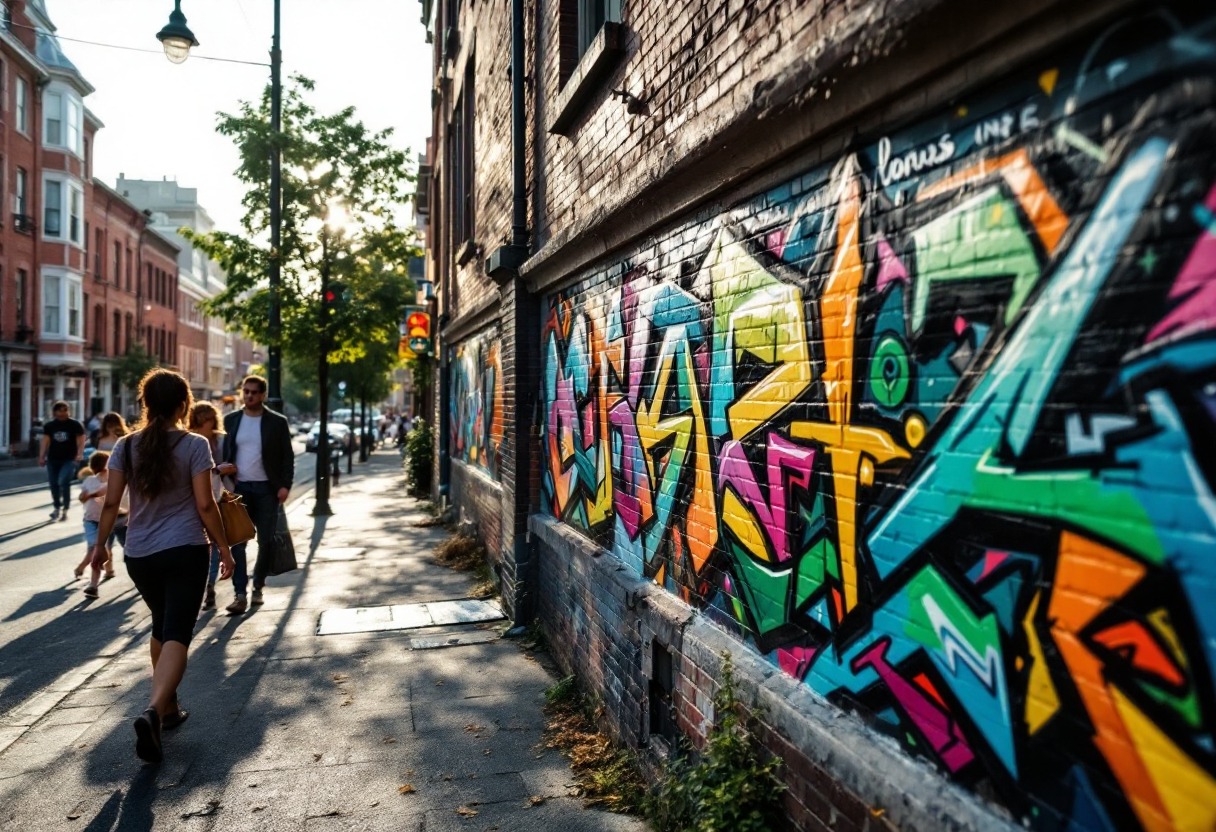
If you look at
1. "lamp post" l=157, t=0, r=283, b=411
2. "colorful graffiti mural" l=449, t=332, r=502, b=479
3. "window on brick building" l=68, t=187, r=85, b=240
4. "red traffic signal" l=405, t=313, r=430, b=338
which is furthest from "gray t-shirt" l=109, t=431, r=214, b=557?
"window on brick building" l=68, t=187, r=85, b=240

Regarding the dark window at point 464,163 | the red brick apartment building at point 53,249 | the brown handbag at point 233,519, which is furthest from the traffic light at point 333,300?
the red brick apartment building at point 53,249

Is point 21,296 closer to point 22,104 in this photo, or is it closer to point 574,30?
point 22,104

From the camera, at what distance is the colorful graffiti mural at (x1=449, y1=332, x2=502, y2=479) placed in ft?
30.6

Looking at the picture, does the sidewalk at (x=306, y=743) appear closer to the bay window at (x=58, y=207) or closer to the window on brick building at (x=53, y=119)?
the bay window at (x=58, y=207)

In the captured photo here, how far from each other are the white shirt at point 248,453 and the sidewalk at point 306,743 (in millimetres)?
1229

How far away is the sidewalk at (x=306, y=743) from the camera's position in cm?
385

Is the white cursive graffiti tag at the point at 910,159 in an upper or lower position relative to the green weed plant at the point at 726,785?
upper

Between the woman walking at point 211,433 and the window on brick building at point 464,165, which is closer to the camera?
the woman walking at point 211,433

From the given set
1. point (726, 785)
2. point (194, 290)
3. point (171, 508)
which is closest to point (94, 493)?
point (171, 508)

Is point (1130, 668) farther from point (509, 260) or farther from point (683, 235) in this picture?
point (509, 260)

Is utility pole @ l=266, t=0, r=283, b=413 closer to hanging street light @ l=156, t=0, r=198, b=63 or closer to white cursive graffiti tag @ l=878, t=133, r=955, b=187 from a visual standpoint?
hanging street light @ l=156, t=0, r=198, b=63

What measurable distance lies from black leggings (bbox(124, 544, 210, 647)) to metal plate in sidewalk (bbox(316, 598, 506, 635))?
7.99 feet

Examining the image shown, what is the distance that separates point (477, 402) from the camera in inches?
434

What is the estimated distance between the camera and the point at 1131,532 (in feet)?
5.37
